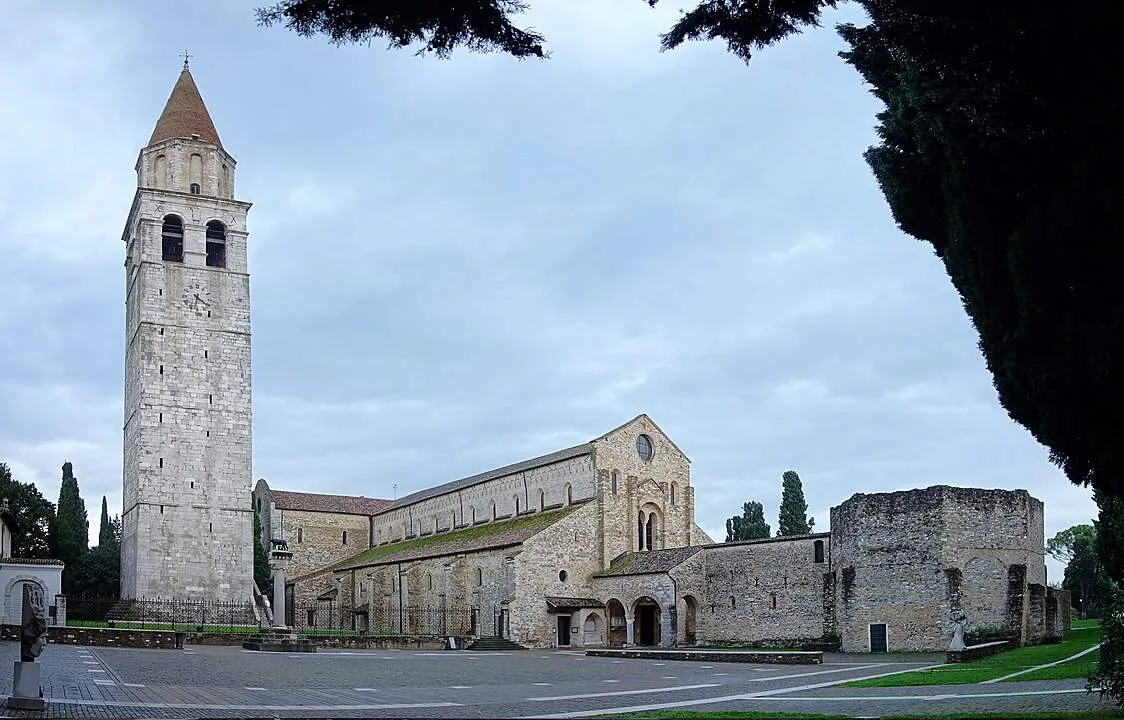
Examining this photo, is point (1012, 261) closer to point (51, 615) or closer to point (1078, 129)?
point (1078, 129)

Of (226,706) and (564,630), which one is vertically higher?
(226,706)

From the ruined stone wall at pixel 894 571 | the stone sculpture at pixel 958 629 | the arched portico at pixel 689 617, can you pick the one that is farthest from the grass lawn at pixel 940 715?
the arched portico at pixel 689 617

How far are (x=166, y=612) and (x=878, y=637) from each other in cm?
2982

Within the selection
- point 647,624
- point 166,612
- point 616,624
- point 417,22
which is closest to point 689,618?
point 647,624

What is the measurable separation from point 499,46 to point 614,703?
12.9 m

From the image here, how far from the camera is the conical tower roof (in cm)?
5275

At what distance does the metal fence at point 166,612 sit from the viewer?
4638 cm

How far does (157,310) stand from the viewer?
1998 inches

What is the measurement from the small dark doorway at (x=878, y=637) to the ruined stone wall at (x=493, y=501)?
52.5ft

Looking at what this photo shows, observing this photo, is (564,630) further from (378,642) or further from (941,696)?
(941,696)

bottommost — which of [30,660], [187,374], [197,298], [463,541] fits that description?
[463,541]

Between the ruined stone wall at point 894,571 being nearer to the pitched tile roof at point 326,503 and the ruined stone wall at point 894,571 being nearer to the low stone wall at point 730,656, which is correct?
the low stone wall at point 730,656

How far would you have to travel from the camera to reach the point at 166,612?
47.3 meters

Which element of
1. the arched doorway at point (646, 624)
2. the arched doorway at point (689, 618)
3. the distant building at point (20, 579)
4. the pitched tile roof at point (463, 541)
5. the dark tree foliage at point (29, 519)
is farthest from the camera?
the dark tree foliage at point (29, 519)
